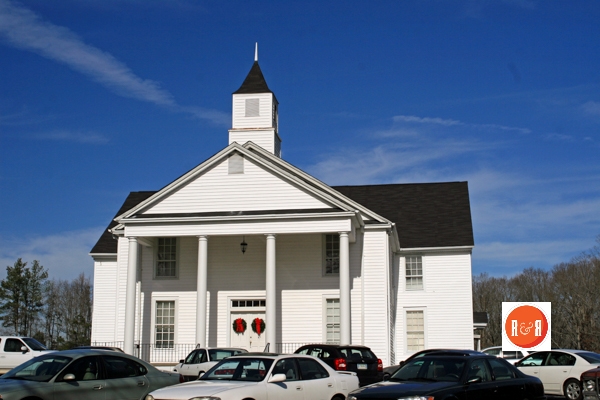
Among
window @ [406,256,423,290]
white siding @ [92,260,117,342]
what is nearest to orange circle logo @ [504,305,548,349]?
window @ [406,256,423,290]

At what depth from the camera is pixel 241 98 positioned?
34750mm

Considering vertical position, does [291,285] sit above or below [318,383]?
above

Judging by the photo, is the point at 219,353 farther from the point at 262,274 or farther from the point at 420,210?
the point at 420,210

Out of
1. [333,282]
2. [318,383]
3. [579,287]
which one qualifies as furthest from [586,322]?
[318,383]

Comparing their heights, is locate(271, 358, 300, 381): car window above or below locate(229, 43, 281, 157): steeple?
below

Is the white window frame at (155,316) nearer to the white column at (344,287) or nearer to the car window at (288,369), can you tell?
the white column at (344,287)

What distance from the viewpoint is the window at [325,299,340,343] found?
29.3 m

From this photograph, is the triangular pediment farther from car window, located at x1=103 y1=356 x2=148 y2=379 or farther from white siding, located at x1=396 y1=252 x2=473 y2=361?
car window, located at x1=103 y1=356 x2=148 y2=379

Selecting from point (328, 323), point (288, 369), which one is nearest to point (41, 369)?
point (288, 369)

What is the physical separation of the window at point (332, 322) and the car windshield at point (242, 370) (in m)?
16.6

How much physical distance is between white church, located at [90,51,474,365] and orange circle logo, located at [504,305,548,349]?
38.6 feet

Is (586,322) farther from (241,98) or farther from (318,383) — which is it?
(318,383)

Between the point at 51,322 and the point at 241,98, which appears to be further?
the point at 51,322

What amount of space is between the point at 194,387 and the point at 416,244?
78.7ft
